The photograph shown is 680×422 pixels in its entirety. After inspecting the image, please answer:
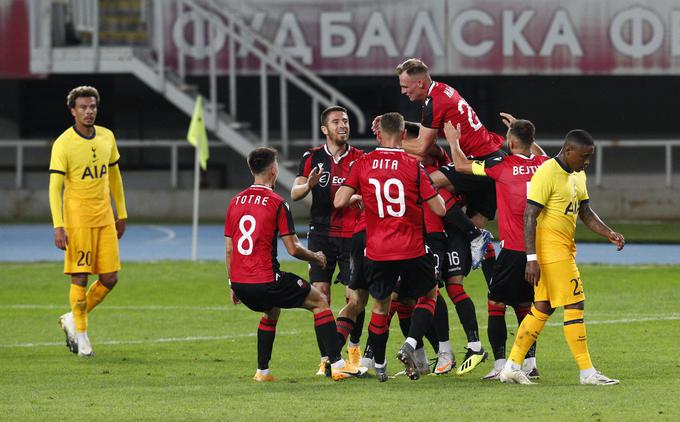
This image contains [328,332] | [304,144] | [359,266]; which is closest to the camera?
[328,332]

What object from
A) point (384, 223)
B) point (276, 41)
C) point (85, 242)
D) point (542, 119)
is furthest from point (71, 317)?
point (542, 119)

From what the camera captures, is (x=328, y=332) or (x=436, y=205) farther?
(x=328, y=332)

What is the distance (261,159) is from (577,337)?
2.68 metres

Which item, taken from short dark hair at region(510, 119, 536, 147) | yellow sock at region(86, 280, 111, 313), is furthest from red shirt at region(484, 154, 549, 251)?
yellow sock at region(86, 280, 111, 313)

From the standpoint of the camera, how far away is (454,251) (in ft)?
37.7

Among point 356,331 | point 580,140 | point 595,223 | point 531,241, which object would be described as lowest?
point 356,331

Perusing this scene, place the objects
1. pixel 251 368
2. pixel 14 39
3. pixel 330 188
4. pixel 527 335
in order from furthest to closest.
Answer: pixel 14 39 → pixel 330 188 → pixel 251 368 → pixel 527 335

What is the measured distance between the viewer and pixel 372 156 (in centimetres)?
1051

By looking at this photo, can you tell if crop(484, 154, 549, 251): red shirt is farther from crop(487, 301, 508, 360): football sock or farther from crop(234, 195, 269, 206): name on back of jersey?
crop(234, 195, 269, 206): name on back of jersey

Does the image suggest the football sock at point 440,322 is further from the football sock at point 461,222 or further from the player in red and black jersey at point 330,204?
the player in red and black jersey at point 330,204

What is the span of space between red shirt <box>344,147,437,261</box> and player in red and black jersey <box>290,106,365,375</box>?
1.17m

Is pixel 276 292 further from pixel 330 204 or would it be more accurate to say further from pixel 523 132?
pixel 523 132

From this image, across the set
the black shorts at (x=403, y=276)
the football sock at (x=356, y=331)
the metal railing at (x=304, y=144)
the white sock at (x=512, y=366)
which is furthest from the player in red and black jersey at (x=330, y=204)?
the metal railing at (x=304, y=144)

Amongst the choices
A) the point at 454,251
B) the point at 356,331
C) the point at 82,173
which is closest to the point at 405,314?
the point at 356,331
